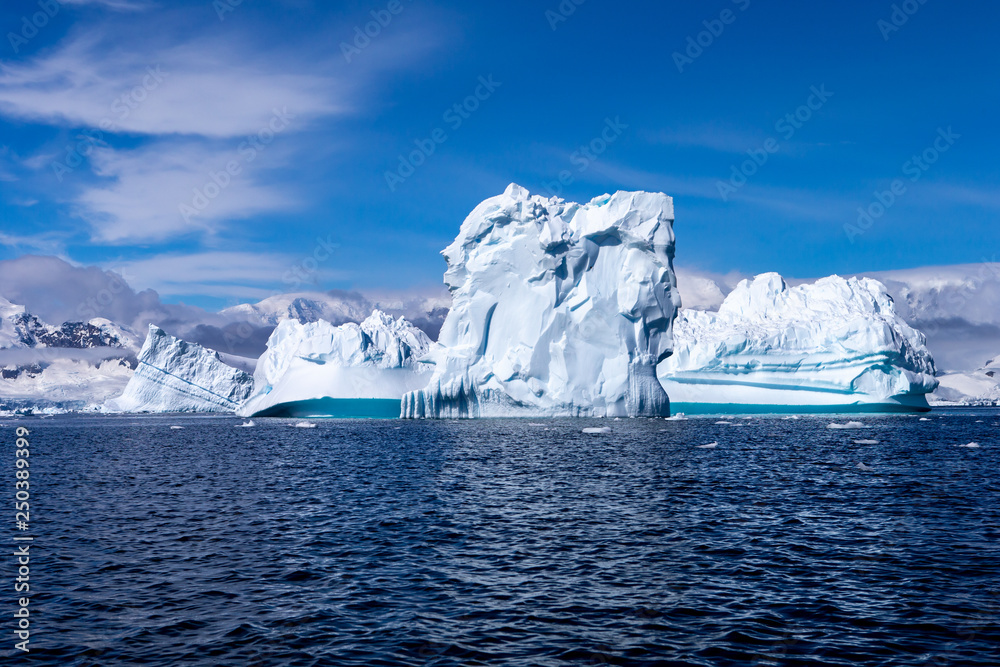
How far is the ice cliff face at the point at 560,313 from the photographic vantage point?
46.9 metres

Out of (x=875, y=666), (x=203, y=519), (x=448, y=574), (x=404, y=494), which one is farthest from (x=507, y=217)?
(x=875, y=666)

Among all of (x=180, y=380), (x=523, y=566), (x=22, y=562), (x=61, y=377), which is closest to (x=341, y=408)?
(x=180, y=380)

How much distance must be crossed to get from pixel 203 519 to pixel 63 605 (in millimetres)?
5506

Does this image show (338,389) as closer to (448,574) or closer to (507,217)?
(507,217)

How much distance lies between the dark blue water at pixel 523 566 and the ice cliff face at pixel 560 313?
25061mm

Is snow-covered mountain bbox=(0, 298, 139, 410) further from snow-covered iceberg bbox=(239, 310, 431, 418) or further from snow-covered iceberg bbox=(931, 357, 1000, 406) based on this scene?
snow-covered iceberg bbox=(931, 357, 1000, 406)

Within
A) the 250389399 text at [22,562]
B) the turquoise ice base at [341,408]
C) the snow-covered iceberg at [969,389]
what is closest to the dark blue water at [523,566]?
the 250389399 text at [22,562]

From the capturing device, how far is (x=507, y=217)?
1934 inches

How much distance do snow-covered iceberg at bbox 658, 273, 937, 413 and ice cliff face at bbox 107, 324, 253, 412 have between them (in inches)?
1992

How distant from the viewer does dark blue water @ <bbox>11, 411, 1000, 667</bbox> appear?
738 centimetres

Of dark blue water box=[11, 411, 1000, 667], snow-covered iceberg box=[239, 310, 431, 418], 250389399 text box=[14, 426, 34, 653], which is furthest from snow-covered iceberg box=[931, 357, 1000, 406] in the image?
250389399 text box=[14, 426, 34, 653]

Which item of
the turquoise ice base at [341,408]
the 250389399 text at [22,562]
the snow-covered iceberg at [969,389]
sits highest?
the snow-covered iceberg at [969,389]

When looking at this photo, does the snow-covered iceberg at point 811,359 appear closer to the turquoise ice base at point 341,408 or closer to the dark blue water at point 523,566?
the turquoise ice base at point 341,408

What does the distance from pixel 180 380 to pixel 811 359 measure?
221 feet
